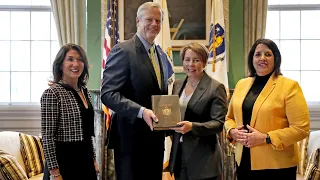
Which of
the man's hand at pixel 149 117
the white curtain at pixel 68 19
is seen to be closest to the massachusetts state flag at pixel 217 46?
the white curtain at pixel 68 19

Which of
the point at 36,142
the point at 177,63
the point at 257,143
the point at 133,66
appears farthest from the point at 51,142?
the point at 177,63

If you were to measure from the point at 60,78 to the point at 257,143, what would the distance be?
126 cm

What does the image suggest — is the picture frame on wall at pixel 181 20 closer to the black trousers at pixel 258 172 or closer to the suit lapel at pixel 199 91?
the suit lapel at pixel 199 91

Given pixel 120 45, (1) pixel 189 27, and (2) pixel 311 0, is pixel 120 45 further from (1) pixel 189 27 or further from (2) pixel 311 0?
(2) pixel 311 0

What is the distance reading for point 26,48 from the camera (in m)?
5.10

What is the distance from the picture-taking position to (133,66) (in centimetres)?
203

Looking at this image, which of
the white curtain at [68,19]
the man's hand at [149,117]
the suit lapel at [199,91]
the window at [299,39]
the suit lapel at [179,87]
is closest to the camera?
the man's hand at [149,117]

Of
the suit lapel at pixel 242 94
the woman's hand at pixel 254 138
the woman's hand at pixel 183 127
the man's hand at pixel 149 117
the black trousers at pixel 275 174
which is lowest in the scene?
the black trousers at pixel 275 174

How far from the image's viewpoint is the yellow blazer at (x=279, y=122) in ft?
6.65

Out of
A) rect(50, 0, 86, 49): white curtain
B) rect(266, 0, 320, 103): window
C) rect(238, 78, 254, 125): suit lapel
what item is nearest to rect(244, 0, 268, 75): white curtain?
rect(266, 0, 320, 103): window

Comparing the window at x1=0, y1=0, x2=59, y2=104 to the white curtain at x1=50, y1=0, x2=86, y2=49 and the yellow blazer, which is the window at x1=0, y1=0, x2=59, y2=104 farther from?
the yellow blazer

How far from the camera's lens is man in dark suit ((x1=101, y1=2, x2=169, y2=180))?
2.01 m

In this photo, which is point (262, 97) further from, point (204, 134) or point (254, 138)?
point (204, 134)

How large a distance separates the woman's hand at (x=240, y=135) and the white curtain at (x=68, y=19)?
10.3ft
